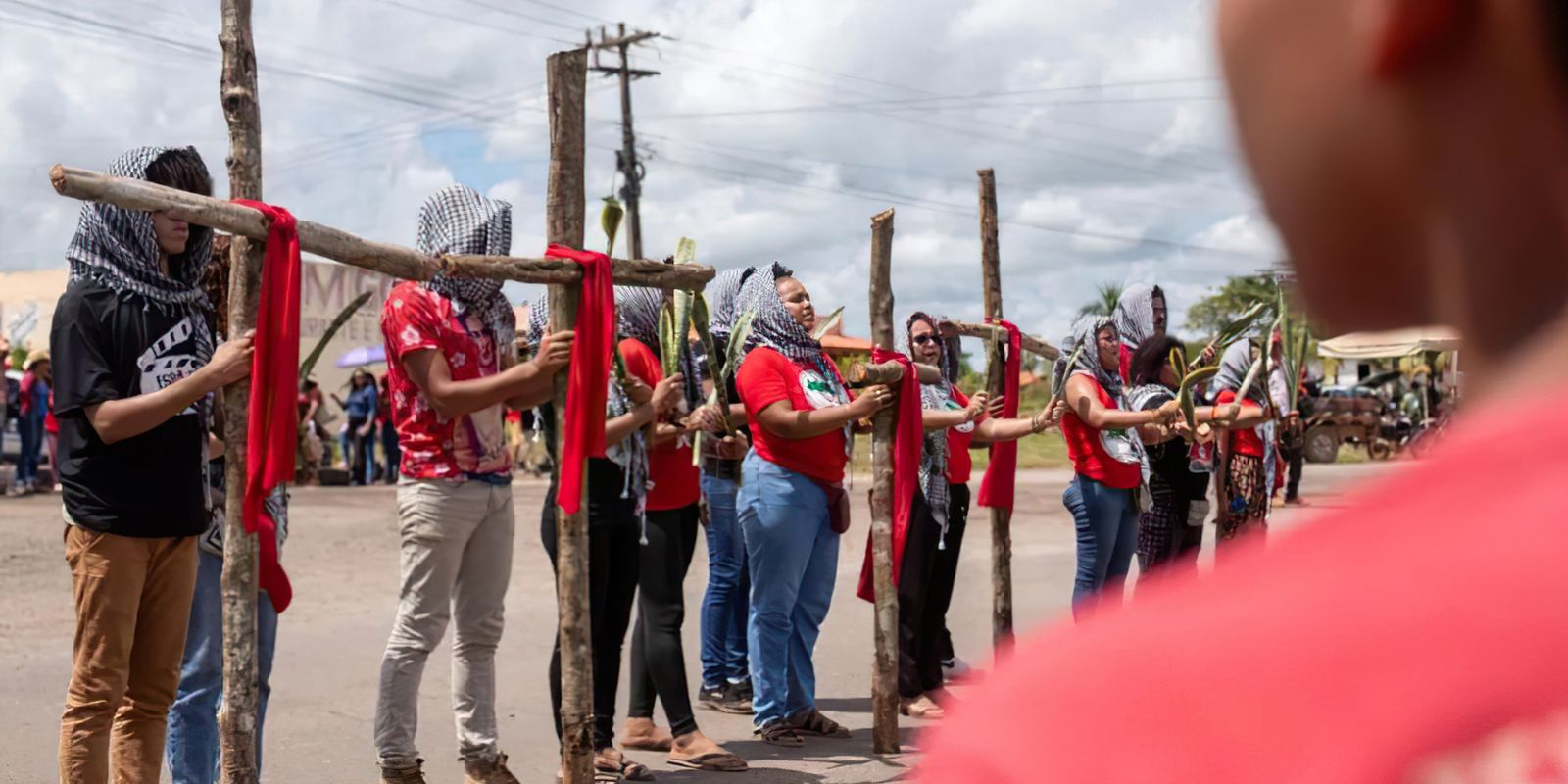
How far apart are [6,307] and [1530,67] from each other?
56.4 metres

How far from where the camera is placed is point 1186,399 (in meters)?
7.92

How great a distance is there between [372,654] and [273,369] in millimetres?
4999

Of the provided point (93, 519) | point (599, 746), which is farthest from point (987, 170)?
point (93, 519)

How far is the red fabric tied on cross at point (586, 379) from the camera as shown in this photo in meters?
5.14

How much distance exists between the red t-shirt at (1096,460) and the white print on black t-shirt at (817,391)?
152 cm

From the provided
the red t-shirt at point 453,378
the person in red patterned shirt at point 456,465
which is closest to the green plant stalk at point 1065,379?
the person in red patterned shirt at point 456,465

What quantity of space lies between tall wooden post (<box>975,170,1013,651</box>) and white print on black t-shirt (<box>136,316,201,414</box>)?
416 centimetres

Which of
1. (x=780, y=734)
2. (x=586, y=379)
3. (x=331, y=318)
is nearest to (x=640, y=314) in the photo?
(x=586, y=379)

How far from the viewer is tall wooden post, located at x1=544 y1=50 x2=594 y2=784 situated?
5.21 meters

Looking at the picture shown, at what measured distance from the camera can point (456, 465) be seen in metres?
5.30

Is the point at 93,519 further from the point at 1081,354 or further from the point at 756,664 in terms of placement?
the point at 1081,354

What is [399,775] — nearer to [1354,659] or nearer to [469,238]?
[469,238]

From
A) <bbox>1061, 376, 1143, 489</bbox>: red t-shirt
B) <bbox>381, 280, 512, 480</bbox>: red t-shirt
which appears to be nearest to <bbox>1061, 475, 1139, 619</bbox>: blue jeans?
<bbox>1061, 376, 1143, 489</bbox>: red t-shirt

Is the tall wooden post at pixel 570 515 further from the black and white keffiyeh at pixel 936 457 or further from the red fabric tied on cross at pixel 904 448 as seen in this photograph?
the black and white keffiyeh at pixel 936 457
